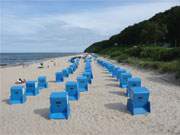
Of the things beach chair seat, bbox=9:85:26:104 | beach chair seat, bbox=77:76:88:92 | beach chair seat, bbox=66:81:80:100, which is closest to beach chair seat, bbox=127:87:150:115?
beach chair seat, bbox=66:81:80:100

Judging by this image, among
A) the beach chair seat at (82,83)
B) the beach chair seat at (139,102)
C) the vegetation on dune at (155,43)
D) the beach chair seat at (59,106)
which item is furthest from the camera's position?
the vegetation on dune at (155,43)

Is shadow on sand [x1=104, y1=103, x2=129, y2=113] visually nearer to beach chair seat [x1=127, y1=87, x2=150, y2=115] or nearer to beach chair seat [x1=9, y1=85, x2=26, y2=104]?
beach chair seat [x1=127, y1=87, x2=150, y2=115]

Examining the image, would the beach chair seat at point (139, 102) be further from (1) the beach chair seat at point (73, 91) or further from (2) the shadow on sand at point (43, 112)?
(1) the beach chair seat at point (73, 91)

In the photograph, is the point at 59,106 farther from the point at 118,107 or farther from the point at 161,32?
the point at 161,32

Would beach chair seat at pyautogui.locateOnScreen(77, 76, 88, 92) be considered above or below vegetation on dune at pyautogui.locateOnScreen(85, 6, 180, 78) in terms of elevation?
below

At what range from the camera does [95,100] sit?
40.7ft

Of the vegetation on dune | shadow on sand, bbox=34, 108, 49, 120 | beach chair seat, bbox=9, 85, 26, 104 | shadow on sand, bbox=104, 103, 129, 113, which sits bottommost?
shadow on sand, bbox=34, 108, 49, 120

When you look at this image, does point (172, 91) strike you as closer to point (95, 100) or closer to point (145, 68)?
point (95, 100)

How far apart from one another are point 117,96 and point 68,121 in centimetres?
426

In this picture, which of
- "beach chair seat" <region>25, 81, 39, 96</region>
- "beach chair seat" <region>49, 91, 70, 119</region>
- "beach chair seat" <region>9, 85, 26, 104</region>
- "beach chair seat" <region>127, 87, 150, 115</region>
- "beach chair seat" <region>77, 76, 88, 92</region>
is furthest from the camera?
"beach chair seat" <region>77, 76, 88, 92</region>

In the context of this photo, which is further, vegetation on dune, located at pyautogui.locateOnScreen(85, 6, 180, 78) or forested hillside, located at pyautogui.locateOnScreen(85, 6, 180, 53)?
forested hillside, located at pyautogui.locateOnScreen(85, 6, 180, 53)

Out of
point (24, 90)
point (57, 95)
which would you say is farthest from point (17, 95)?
point (57, 95)

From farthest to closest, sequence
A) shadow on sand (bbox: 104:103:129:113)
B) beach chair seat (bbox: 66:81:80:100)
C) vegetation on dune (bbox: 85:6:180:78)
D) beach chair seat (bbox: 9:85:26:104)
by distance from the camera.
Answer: vegetation on dune (bbox: 85:6:180:78) → beach chair seat (bbox: 66:81:80:100) → beach chair seat (bbox: 9:85:26:104) → shadow on sand (bbox: 104:103:129:113)

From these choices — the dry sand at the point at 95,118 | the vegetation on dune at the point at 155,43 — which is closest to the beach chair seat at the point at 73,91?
the dry sand at the point at 95,118
